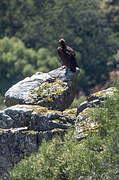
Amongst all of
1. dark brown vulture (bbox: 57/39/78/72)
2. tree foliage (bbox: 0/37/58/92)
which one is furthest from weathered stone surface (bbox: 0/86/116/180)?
tree foliage (bbox: 0/37/58/92)

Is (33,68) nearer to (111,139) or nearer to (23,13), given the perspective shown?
(23,13)

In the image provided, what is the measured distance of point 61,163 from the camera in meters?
18.7

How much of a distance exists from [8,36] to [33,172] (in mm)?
54106

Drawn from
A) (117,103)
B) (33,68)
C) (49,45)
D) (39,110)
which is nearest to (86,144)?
(117,103)

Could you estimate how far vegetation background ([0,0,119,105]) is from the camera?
68.0 metres

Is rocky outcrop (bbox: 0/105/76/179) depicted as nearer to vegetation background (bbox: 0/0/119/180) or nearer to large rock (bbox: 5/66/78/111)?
large rock (bbox: 5/66/78/111)

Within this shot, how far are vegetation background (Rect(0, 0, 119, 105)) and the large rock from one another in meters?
42.0

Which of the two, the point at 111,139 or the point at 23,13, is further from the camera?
the point at 23,13

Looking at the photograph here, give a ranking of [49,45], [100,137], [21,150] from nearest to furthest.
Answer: [100,137] → [21,150] → [49,45]

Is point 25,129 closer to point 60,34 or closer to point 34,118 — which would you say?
point 34,118

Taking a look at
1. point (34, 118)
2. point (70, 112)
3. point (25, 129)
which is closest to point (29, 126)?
point (25, 129)

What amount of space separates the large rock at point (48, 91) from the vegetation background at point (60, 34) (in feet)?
138

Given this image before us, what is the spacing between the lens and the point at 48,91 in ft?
78.6

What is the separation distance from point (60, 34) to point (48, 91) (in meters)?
45.7
